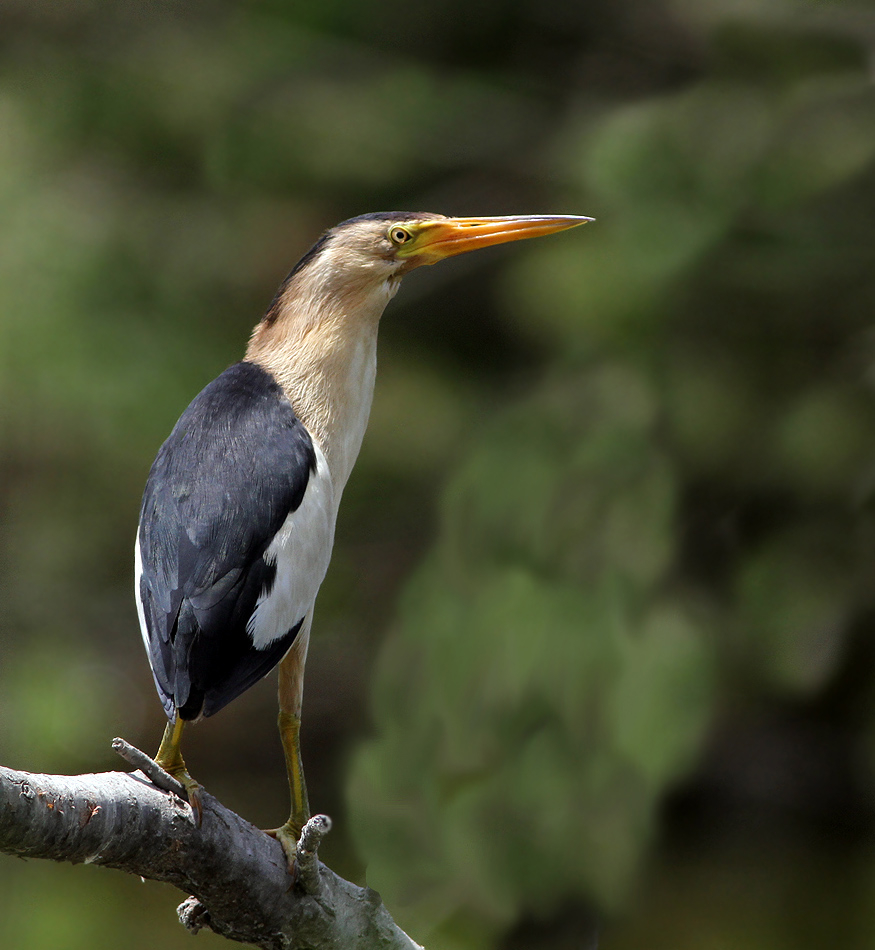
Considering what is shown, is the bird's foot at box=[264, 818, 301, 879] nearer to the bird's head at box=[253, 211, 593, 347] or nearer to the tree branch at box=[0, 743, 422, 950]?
the tree branch at box=[0, 743, 422, 950]

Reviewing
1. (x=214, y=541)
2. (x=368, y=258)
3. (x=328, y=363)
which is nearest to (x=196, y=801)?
(x=214, y=541)

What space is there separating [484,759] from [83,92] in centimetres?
225

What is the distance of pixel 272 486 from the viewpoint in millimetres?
1461

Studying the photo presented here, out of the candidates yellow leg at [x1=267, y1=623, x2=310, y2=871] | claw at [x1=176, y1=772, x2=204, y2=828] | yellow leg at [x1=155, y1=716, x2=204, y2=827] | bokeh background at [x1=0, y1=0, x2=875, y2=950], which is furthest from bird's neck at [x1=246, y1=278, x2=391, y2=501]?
bokeh background at [x1=0, y1=0, x2=875, y2=950]

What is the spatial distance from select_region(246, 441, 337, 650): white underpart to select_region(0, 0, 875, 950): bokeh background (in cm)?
122

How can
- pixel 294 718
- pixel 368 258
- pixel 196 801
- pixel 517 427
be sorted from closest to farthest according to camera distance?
1. pixel 196 801
2. pixel 294 718
3. pixel 368 258
4. pixel 517 427

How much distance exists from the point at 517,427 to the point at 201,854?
6.38ft

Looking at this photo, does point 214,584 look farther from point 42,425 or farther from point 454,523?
point 42,425

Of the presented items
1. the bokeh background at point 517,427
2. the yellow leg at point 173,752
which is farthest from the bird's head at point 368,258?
the bokeh background at point 517,427

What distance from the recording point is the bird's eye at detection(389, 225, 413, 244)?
174cm

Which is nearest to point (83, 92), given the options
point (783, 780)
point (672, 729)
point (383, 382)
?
point (383, 382)

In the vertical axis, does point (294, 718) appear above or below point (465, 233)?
below

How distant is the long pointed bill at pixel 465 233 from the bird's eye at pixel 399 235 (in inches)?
0.4

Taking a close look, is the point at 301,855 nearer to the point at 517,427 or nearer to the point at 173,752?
the point at 173,752
